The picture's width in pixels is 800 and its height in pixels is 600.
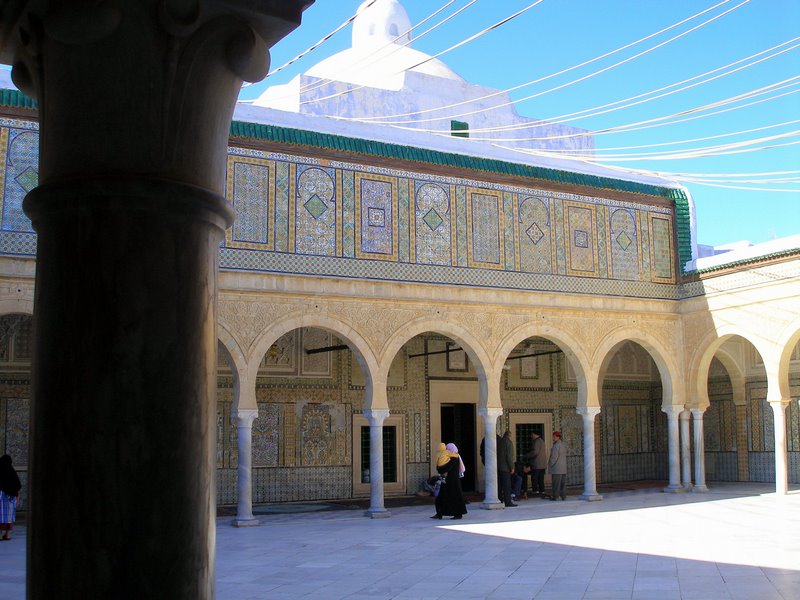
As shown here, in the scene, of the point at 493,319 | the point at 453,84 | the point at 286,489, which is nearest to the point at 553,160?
the point at 493,319

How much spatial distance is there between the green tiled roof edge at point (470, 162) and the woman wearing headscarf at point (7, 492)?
451cm

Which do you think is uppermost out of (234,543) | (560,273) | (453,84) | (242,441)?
(453,84)

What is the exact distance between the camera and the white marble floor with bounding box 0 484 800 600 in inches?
231

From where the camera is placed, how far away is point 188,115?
1.56 m

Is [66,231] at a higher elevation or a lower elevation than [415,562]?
higher

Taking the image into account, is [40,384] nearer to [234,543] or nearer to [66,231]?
[66,231]

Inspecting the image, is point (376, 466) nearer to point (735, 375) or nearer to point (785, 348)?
point (785, 348)

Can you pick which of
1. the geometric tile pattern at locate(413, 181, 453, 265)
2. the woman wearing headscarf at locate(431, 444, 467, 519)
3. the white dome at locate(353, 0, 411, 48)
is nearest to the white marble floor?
the woman wearing headscarf at locate(431, 444, 467, 519)

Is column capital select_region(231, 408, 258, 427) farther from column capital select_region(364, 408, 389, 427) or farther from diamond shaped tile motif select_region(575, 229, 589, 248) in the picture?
diamond shaped tile motif select_region(575, 229, 589, 248)

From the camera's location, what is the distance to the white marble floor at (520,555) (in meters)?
5.88

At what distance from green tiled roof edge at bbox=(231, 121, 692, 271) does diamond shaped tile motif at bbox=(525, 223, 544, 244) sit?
2.42ft

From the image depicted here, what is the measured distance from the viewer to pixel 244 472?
1045 centimetres

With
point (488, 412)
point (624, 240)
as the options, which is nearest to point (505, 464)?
point (488, 412)

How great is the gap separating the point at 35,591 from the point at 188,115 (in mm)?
825
